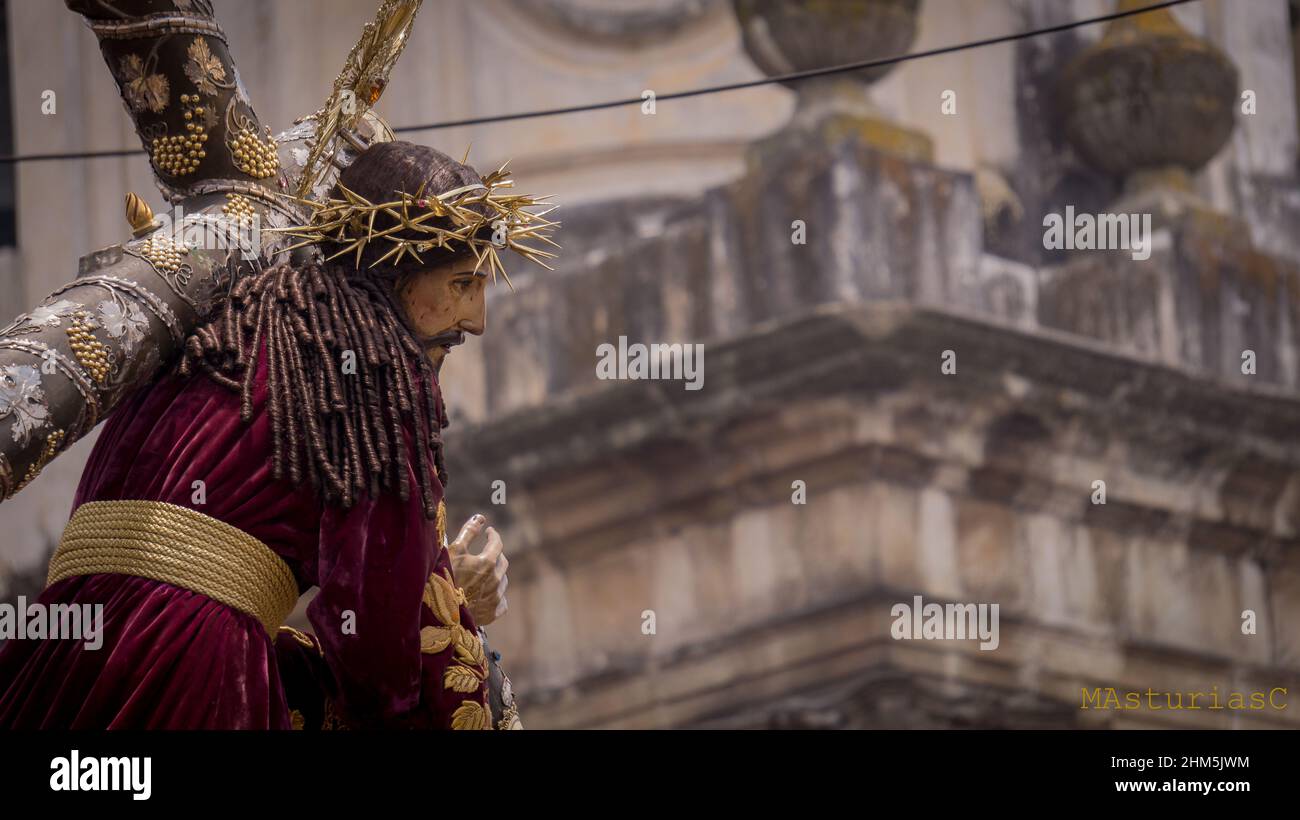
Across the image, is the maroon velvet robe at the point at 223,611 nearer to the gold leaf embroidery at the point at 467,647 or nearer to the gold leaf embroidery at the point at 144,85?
the gold leaf embroidery at the point at 467,647

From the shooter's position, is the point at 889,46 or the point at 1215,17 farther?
the point at 1215,17

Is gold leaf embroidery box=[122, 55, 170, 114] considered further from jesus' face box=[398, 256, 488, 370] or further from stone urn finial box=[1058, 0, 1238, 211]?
stone urn finial box=[1058, 0, 1238, 211]

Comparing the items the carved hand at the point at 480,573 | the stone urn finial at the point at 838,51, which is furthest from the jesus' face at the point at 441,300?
the stone urn finial at the point at 838,51

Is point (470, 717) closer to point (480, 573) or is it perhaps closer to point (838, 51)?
point (480, 573)

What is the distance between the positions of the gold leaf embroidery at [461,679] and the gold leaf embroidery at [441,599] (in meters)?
0.08

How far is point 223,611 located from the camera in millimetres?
4176

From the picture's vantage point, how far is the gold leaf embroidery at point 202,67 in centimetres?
445

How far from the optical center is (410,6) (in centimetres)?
490

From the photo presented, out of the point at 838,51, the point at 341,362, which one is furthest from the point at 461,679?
the point at 838,51

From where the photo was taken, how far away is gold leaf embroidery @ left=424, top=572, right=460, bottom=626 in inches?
172
